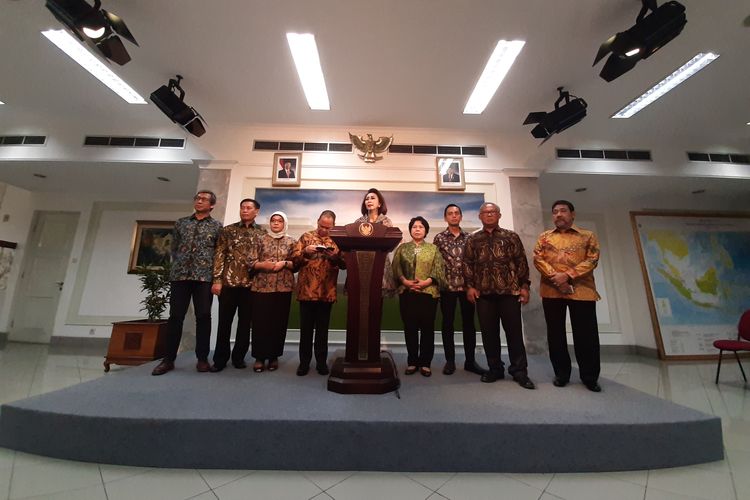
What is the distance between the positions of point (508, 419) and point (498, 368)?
2.70ft

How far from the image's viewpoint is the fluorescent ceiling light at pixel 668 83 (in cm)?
283

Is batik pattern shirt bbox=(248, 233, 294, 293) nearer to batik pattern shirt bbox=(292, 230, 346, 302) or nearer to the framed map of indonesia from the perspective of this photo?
batik pattern shirt bbox=(292, 230, 346, 302)

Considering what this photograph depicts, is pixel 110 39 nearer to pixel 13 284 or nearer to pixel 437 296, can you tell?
pixel 437 296

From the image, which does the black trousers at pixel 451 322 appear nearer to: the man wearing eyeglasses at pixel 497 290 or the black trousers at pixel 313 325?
the man wearing eyeglasses at pixel 497 290

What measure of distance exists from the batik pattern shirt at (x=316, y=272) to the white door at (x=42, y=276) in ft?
19.8

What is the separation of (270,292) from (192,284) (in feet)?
2.33

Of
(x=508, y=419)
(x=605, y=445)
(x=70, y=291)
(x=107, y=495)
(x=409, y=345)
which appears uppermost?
(x=70, y=291)

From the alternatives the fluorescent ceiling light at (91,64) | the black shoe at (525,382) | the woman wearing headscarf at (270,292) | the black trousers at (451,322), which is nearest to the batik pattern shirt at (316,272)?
the woman wearing headscarf at (270,292)

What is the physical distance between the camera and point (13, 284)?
5.09 m

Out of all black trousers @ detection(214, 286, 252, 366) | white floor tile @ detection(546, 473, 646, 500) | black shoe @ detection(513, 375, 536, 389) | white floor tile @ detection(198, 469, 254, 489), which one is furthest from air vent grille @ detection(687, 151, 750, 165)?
white floor tile @ detection(198, 469, 254, 489)

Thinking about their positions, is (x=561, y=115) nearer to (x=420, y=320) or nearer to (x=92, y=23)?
(x=420, y=320)

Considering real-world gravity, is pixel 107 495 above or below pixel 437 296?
below

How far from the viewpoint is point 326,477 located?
133 centimetres

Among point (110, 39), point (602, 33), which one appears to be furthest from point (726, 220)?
point (110, 39)
